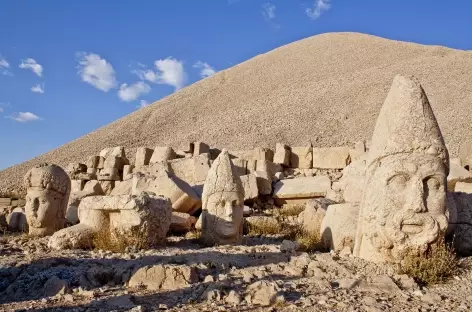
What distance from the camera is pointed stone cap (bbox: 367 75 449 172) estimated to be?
5234mm

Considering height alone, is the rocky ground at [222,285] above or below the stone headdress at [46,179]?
below

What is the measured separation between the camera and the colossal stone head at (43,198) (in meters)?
8.43

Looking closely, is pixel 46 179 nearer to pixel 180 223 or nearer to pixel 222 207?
pixel 180 223

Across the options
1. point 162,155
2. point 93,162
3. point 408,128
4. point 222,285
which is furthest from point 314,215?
point 93,162

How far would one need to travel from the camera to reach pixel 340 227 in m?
6.61

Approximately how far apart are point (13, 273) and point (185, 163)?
8.54 meters

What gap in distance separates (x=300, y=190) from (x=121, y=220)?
5.90 meters

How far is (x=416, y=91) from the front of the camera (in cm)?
545

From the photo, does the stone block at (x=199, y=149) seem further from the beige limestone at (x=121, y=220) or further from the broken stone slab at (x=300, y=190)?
the beige limestone at (x=121, y=220)

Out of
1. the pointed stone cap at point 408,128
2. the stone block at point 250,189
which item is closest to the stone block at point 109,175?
the stone block at point 250,189

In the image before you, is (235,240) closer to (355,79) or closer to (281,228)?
(281,228)

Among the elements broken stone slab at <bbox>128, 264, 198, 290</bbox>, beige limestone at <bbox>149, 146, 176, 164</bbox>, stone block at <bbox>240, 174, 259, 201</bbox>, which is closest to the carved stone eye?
broken stone slab at <bbox>128, 264, 198, 290</bbox>

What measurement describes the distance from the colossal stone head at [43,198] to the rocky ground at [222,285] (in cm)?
216

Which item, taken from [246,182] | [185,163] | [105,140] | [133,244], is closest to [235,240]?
[133,244]
